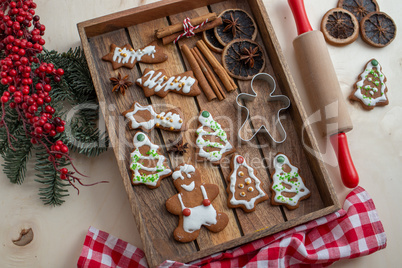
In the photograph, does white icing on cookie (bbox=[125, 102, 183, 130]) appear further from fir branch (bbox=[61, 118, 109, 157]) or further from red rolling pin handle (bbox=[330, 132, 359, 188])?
red rolling pin handle (bbox=[330, 132, 359, 188])

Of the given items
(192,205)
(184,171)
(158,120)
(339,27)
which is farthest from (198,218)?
(339,27)

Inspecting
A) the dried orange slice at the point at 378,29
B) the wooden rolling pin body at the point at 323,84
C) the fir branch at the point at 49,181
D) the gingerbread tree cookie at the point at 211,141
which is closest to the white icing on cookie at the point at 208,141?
the gingerbread tree cookie at the point at 211,141

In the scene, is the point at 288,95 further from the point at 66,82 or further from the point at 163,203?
the point at 66,82

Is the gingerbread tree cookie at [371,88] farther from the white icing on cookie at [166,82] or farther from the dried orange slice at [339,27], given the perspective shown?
the white icing on cookie at [166,82]

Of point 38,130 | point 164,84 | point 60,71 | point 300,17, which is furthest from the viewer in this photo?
point 300,17

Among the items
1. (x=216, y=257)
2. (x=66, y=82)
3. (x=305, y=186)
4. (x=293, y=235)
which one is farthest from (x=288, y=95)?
(x=66, y=82)

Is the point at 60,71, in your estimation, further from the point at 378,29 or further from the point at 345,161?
the point at 378,29
